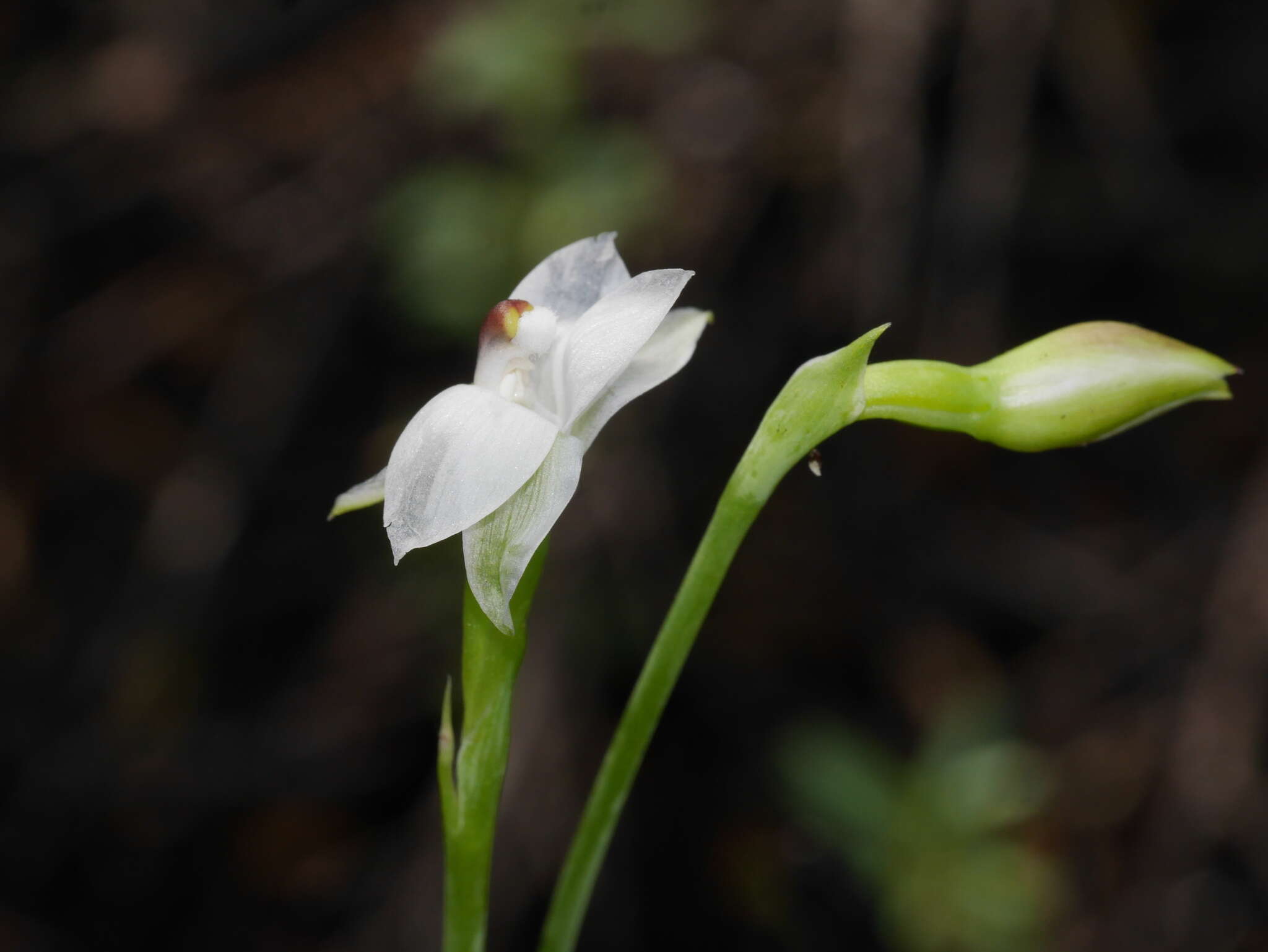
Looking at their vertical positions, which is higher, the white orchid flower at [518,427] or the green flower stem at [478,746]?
the white orchid flower at [518,427]

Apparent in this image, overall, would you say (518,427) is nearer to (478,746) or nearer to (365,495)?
(365,495)

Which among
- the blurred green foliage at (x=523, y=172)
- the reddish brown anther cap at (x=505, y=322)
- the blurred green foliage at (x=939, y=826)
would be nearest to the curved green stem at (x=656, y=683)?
the reddish brown anther cap at (x=505, y=322)

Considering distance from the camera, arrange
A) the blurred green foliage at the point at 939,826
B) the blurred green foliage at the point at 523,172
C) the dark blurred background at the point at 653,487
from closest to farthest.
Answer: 1. the blurred green foliage at the point at 939,826
2. the dark blurred background at the point at 653,487
3. the blurred green foliage at the point at 523,172

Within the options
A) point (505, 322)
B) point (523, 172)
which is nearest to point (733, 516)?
point (505, 322)

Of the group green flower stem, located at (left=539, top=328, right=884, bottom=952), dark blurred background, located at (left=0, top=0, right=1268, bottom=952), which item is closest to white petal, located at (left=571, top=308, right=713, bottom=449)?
green flower stem, located at (left=539, top=328, right=884, bottom=952)

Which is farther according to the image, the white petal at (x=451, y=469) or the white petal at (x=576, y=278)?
the white petal at (x=576, y=278)

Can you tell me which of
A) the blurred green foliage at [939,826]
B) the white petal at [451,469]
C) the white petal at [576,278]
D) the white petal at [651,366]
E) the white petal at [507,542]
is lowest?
the blurred green foliage at [939,826]

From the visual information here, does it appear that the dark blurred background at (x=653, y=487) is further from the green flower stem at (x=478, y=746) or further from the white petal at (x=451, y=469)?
the white petal at (x=451, y=469)
